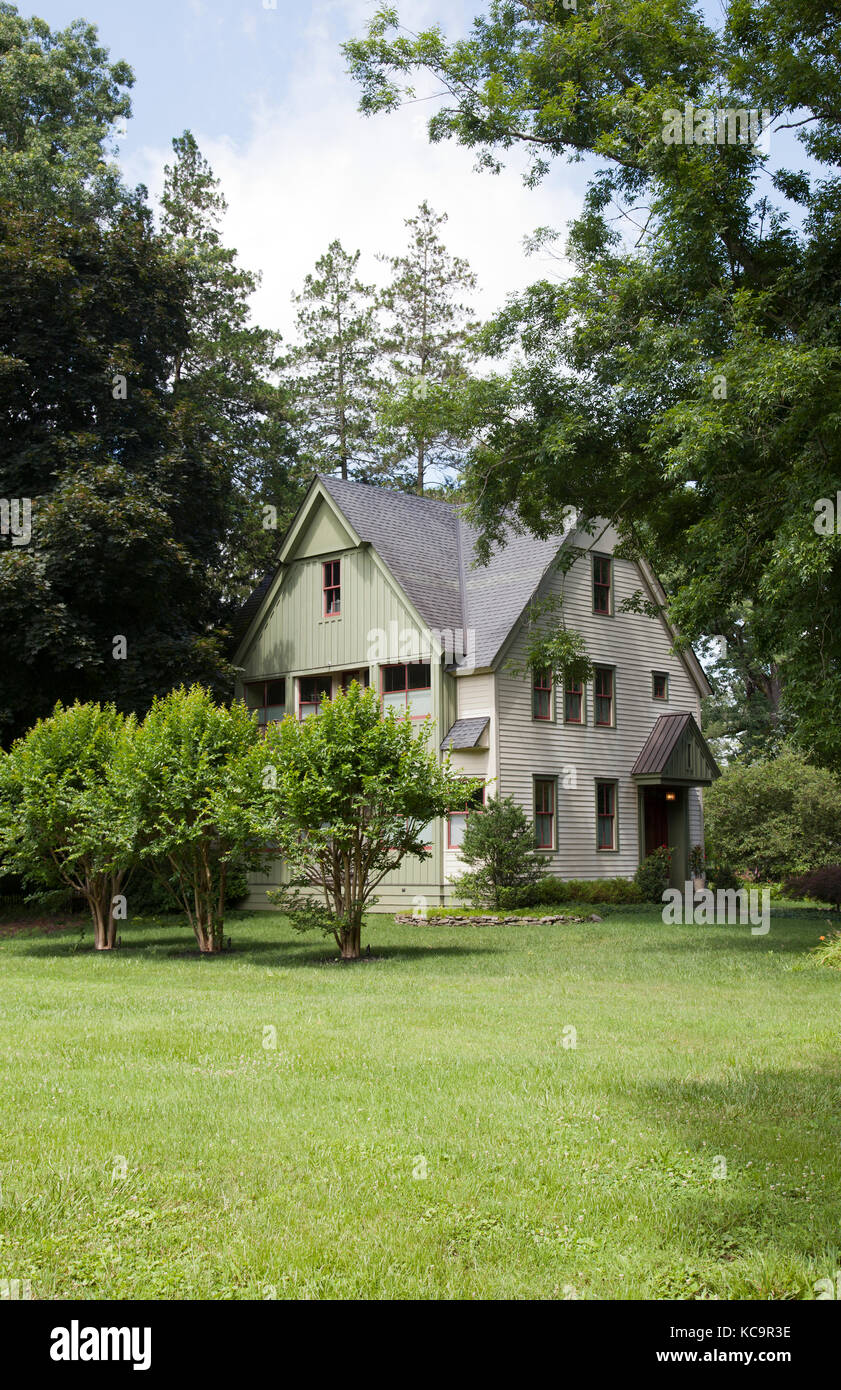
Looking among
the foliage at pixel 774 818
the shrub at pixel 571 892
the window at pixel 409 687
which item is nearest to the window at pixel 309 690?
the window at pixel 409 687

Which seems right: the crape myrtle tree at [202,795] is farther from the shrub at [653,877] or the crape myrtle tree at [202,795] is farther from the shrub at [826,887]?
the shrub at [653,877]

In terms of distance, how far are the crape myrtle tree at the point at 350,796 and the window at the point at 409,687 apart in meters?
10.8

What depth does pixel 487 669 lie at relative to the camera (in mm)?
26328

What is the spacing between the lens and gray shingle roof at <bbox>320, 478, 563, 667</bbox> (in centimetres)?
2731

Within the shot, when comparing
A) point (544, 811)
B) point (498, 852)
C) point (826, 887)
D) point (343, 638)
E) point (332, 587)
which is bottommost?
point (826, 887)

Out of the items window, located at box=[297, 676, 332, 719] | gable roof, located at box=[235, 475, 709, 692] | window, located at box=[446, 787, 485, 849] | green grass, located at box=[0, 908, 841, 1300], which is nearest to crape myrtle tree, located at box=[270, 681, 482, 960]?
green grass, located at box=[0, 908, 841, 1300]

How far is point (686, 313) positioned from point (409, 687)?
44.6ft

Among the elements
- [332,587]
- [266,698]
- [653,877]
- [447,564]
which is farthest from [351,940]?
[266,698]

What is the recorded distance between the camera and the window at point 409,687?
27.4 m

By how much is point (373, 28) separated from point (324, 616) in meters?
15.5

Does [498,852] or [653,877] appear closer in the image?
[498,852]

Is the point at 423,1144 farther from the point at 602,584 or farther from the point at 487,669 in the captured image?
the point at 602,584

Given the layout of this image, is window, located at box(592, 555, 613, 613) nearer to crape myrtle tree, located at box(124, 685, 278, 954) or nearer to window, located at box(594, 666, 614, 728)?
window, located at box(594, 666, 614, 728)

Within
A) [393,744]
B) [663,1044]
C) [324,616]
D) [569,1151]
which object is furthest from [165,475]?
[569,1151]
